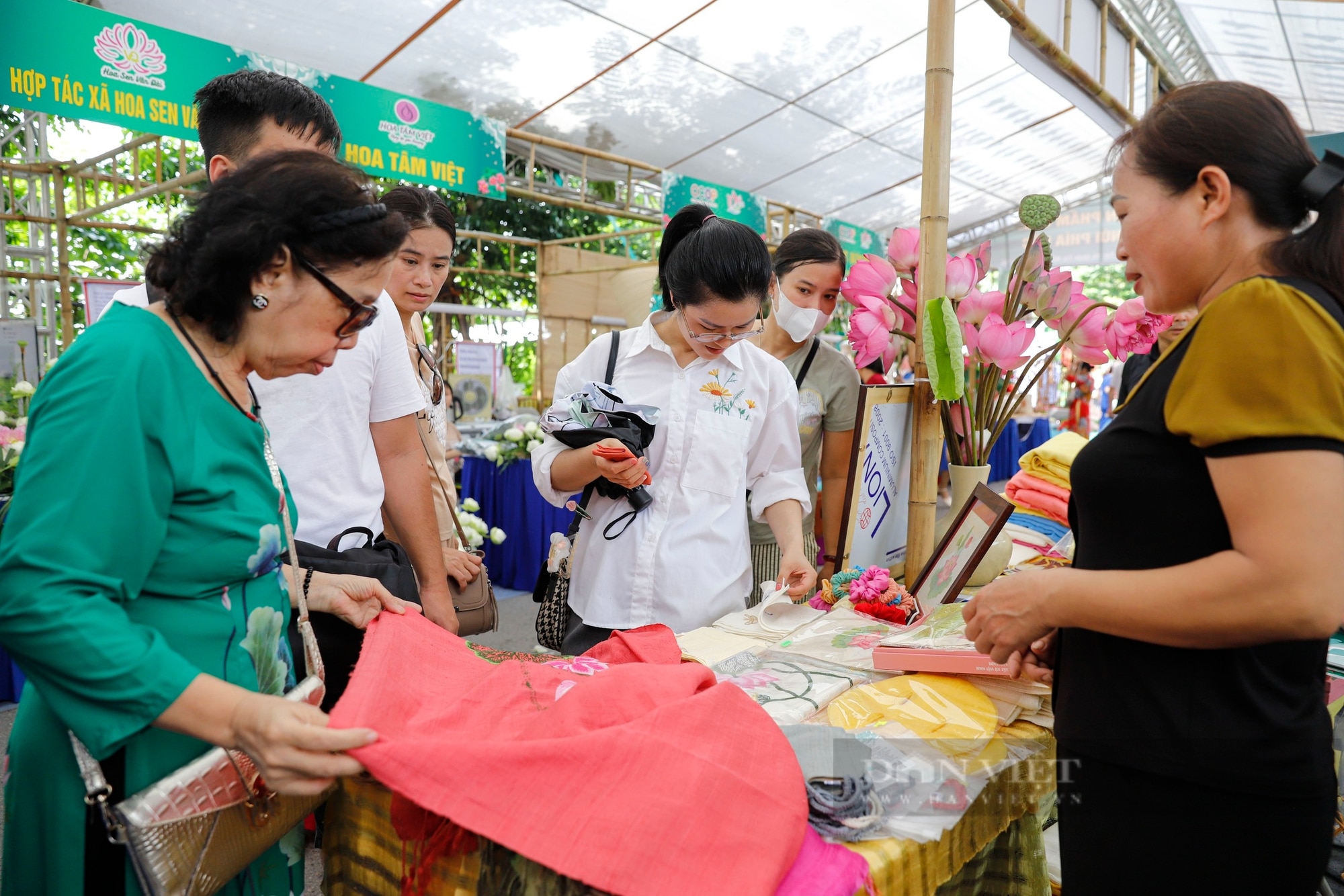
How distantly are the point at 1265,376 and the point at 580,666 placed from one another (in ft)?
3.15

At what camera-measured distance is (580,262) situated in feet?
29.6

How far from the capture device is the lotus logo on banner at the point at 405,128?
4.77m

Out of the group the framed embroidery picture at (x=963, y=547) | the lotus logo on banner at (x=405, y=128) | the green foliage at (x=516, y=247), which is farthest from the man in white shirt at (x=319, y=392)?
the green foliage at (x=516, y=247)

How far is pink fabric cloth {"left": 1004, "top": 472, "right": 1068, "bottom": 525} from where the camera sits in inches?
95.5

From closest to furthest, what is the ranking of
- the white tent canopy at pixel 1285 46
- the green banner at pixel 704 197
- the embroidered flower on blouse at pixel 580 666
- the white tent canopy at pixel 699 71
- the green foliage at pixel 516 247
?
the embroidered flower on blouse at pixel 580 666 < the white tent canopy at pixel 699 71 < the white tent canopy at pixel 1285 46 < the green banner at pixel 704 197 < the green foliage at pixel 516 247

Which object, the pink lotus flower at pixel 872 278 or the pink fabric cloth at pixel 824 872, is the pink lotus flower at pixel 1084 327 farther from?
the pink fabric cloth at pixel 824 872

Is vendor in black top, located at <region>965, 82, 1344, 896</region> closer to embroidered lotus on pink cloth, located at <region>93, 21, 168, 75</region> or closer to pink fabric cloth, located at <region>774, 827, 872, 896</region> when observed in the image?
pink fabric cloth, located at <region>774, 827, 872, 896</region>

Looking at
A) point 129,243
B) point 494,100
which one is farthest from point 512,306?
point 494,100

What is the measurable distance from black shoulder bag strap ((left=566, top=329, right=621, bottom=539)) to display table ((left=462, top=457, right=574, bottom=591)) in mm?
3134

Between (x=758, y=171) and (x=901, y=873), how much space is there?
8032 millimetres

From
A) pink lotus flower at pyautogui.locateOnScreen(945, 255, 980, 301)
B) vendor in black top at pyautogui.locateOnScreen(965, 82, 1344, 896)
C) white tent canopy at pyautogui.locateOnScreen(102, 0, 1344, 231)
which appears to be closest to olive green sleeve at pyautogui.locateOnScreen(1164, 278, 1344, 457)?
vendor in black top at pyautogui.locateOnScreen(965, 82, 1344, 896)

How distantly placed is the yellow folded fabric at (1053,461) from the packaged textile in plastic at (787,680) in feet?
4.35

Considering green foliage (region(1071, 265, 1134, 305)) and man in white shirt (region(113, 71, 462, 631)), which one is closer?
man in white shirt (region(113, 71, 462, 631))

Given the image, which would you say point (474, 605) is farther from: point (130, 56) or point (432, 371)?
point (130, 56)
